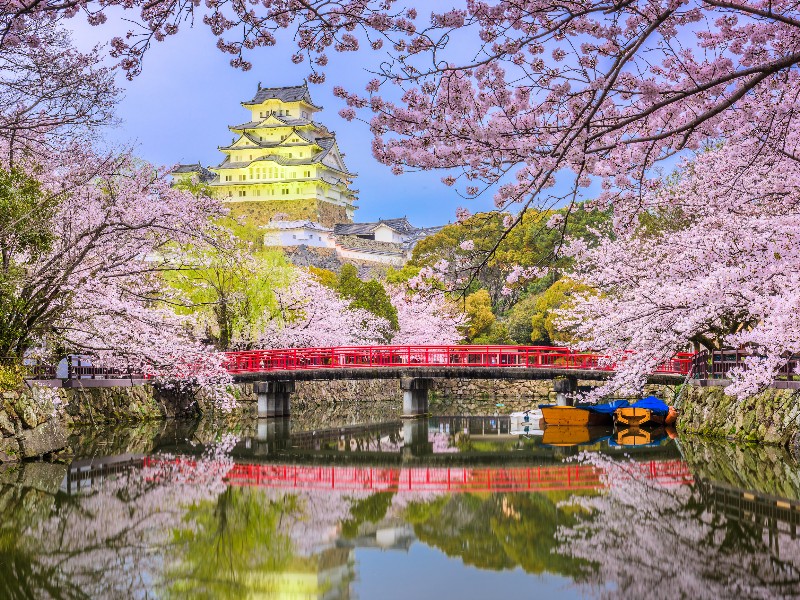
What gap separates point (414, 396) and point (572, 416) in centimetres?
570

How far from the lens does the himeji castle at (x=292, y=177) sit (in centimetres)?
6962

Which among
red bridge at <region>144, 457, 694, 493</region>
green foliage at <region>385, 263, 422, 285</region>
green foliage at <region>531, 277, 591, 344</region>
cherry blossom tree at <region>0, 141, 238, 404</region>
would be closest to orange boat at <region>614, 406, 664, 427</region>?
red bridge at <region>144, 457, 694, 493</region>

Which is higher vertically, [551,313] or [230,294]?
[230,294]

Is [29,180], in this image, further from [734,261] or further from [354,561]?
[734,261]

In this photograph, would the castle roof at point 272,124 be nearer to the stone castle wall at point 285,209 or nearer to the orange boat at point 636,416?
the stone castle wall at point 285,209

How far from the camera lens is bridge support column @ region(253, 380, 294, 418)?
30.1 metres

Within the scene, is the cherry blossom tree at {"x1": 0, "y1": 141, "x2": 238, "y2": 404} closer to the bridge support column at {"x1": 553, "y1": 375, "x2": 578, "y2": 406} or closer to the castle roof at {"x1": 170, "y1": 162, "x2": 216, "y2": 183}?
the bridge support column at {"x1": 553, "y1": 375, "x2": 578, "y2": 406}

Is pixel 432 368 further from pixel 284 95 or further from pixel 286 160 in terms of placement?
pixel 284 95

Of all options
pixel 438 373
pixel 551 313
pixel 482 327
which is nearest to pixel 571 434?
pixel 438 373

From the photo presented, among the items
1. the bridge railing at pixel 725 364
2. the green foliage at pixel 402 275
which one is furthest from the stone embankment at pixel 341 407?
the green foliage at pixel 402 275

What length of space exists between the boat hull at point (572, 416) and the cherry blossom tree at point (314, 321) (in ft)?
35.5

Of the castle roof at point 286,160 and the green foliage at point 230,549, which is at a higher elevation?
the castle roof at point 286,160

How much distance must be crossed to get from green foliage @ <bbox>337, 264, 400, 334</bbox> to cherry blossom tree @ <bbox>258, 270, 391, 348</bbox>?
20.8 inches

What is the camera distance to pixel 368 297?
3972cm
